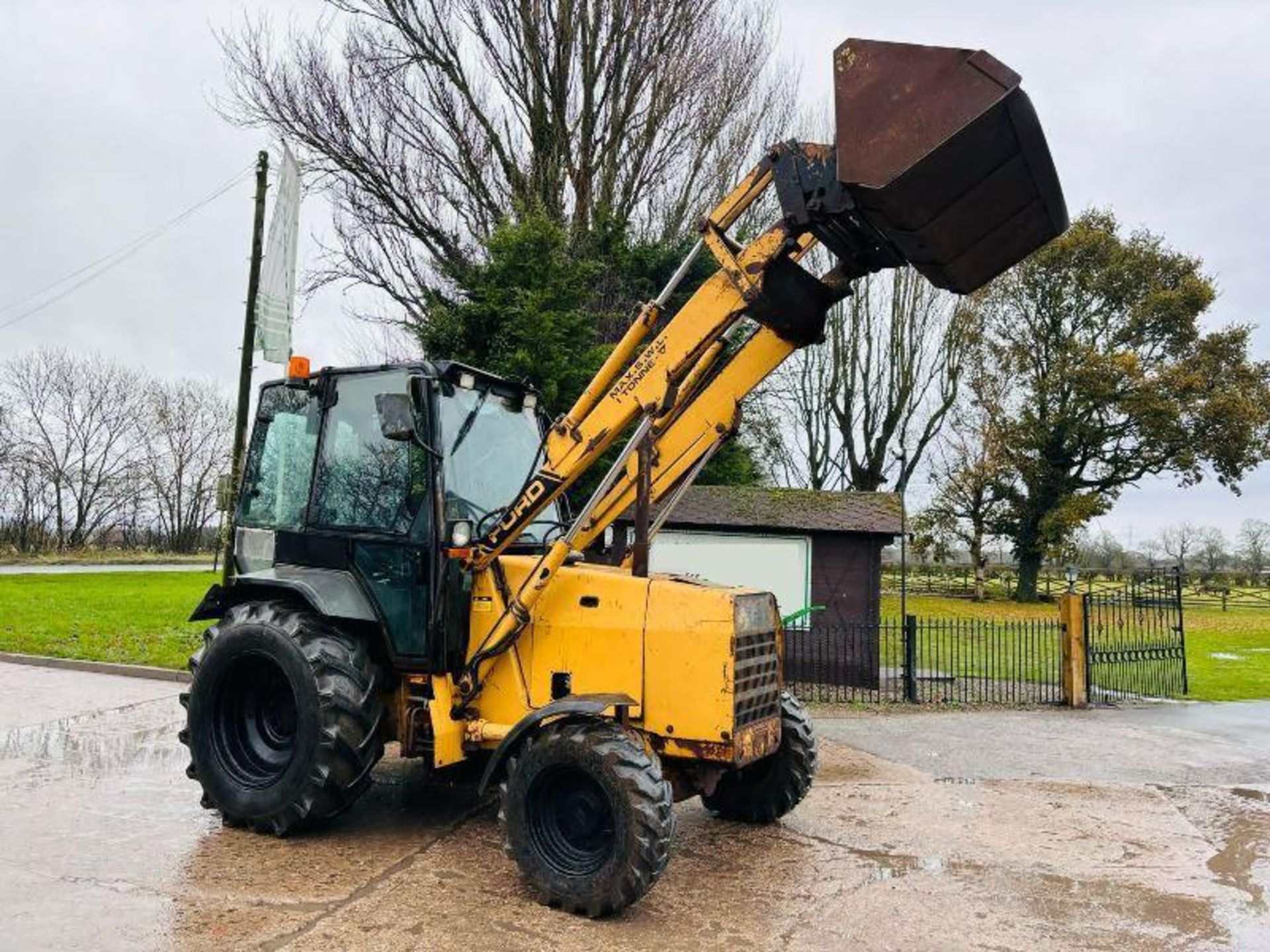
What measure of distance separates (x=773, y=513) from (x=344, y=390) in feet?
27.4

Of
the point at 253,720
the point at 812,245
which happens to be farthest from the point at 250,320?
the point at 812,245

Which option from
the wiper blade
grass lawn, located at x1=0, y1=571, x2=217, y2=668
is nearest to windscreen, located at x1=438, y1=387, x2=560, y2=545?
the wiper blade

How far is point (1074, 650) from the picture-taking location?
11.8 meters

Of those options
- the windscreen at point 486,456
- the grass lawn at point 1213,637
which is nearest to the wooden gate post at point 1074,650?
the grass lawn at point 1213,637

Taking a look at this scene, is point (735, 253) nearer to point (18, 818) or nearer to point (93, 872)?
point (93, 872)

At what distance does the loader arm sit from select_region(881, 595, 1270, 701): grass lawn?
1144 cm

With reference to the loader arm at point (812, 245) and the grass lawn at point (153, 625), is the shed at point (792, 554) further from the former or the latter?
the loader arm at point (812, 245)

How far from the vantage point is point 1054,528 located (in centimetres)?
3209

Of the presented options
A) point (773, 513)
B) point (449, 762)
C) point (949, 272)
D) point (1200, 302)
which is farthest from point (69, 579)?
point (1200, 302)

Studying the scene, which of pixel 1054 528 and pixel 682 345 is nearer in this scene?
pixel 682 345

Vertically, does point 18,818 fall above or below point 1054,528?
below

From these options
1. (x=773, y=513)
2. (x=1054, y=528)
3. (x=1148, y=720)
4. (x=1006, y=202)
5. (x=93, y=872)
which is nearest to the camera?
(x=1006, y=202)

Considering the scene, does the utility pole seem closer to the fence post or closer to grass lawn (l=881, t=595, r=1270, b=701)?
the fence post

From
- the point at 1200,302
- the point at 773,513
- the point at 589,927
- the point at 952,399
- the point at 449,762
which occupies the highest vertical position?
the point at 1200,302
